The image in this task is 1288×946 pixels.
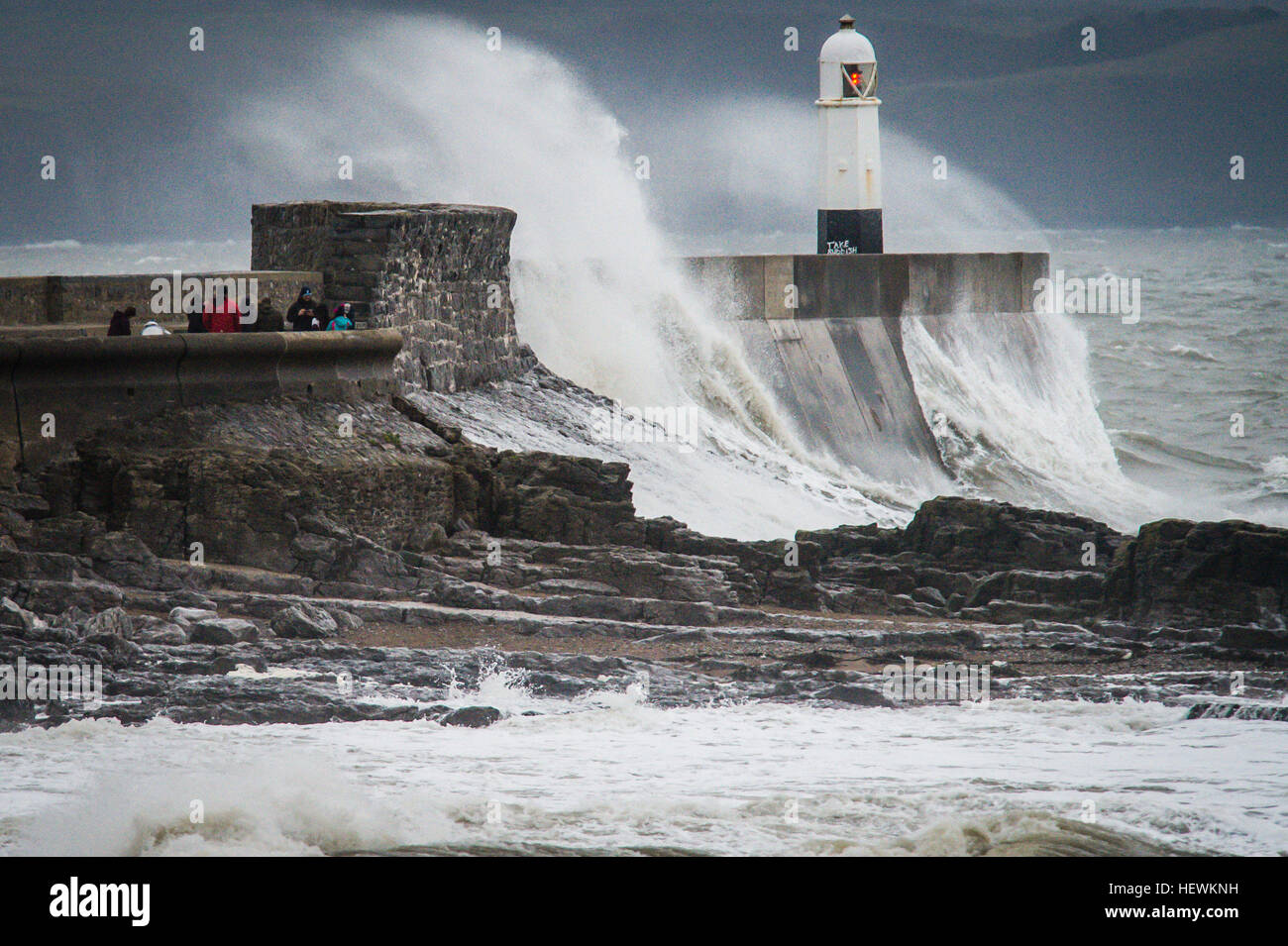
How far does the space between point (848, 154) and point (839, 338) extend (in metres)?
2.55

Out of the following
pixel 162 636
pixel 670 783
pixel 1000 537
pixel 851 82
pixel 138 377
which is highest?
pixel 851 82

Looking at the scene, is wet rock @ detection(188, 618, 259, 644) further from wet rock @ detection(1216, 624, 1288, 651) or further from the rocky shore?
wet rock @ detection(1216, 624, 1288, 651)

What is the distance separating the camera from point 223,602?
13.2m

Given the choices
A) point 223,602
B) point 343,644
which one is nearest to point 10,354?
point 223,602

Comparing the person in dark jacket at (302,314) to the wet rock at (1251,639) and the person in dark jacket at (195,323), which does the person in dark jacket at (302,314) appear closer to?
the person in dark jacket at (195,323)

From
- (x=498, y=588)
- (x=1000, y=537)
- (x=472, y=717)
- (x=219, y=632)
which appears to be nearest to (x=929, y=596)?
(x=1000, y=537)

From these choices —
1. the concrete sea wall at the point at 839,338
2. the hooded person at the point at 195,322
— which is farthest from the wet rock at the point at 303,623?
the concrete sea wall at the point at 839,338

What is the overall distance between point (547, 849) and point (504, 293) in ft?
30.2

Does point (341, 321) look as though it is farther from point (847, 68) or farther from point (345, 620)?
point (847, 68)

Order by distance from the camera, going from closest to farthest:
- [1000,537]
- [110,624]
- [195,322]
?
[110,624] < [195,322] < [1000,537]

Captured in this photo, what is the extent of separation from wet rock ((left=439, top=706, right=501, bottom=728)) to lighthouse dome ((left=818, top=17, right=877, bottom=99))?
43.4 ft

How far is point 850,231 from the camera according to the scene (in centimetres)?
2345

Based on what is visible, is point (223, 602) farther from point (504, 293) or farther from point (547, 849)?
point (504, 293)

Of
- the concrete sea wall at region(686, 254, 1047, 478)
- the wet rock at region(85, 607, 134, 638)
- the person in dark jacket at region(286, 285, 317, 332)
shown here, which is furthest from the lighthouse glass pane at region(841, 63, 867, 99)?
the wet rock at region(85, 607, 134, 638)
